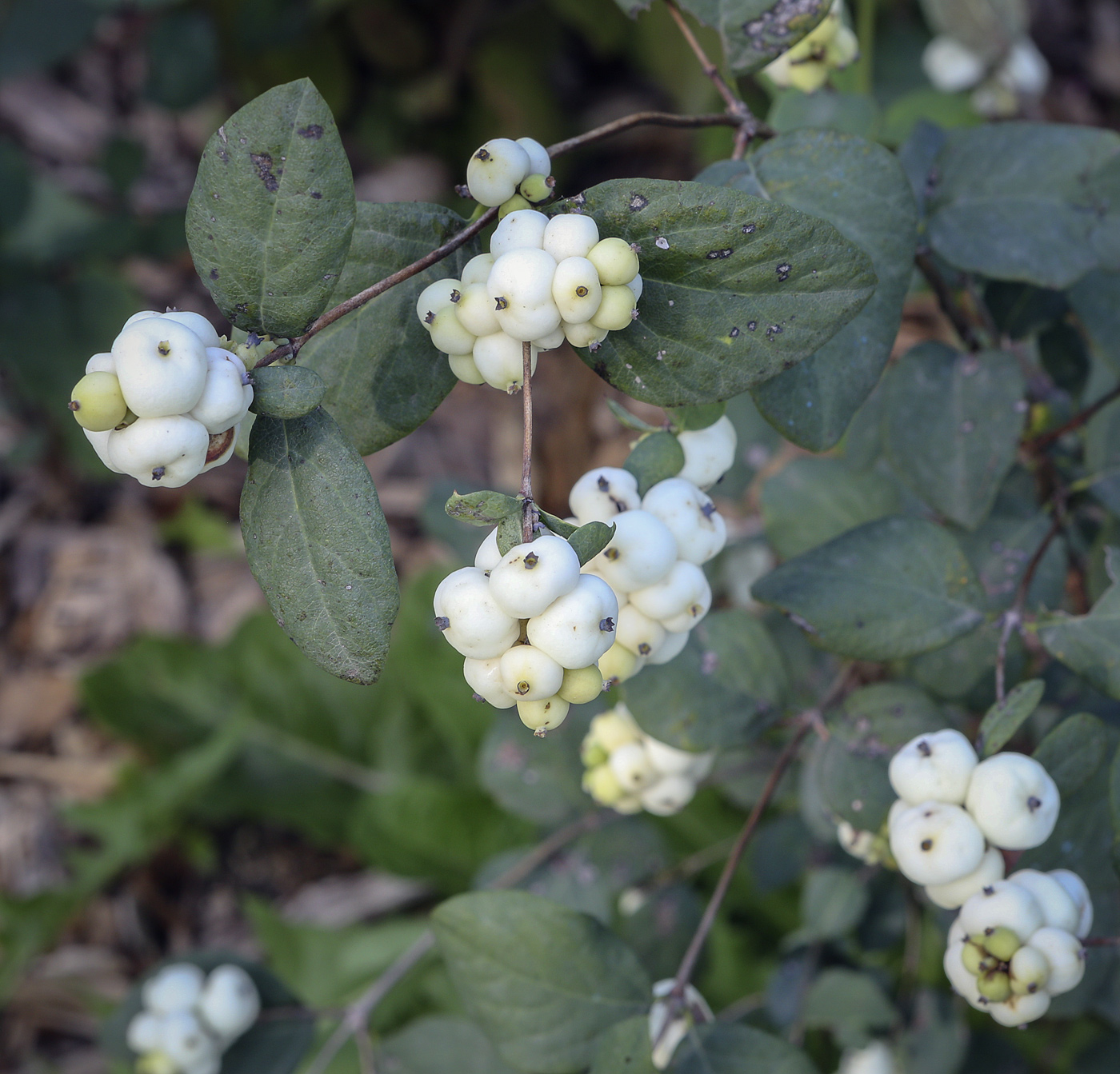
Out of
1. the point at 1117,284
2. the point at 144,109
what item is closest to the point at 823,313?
the point at 1117,284

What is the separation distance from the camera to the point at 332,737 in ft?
6.42

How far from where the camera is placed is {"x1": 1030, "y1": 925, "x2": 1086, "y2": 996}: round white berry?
702mm

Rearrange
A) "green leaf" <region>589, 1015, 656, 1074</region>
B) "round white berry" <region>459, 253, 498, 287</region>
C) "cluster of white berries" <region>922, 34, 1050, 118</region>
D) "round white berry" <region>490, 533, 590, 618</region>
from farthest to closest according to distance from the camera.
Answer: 1. "cluster of white berries" <region>922, 34, 1050, 118</region>
2. "green leaf" <region>589, 1015, 656, 1074</region>
3. "round white berry" <region>459, 253, 498, 287</region>
4. "round white berry" <region>490, 533, 590, 618</region>

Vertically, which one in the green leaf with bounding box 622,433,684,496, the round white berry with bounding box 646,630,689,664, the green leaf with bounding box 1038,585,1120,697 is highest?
the green leaf with bounding box 622,433,684,496

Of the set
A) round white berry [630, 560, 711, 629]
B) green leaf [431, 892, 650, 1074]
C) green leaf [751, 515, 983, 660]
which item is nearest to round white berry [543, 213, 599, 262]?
round white berry [630, 560, 711, 629]

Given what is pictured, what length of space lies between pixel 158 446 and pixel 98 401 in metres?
0.04

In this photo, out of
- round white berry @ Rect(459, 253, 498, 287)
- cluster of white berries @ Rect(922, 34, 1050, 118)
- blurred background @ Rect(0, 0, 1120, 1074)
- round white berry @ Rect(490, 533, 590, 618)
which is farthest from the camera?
blurred background @ Rect(0, 0, 1120, 1074)

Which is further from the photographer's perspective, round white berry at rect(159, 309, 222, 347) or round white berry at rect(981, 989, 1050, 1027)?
round white berry at rect(981, 989, 1050, 1027)

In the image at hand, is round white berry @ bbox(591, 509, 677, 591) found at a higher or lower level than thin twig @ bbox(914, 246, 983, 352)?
higher

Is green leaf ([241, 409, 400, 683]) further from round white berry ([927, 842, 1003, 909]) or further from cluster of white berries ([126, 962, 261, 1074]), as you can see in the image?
cluster of white berries ([126, 962, 261, 1074])

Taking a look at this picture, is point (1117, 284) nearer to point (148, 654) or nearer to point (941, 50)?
point (941, 50)

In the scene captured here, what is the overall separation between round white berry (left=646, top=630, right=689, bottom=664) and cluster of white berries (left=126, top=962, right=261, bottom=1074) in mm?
718

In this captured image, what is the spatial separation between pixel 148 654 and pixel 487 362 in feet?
5.04

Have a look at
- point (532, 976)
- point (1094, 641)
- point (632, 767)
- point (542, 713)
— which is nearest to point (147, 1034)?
point (532, 976)
